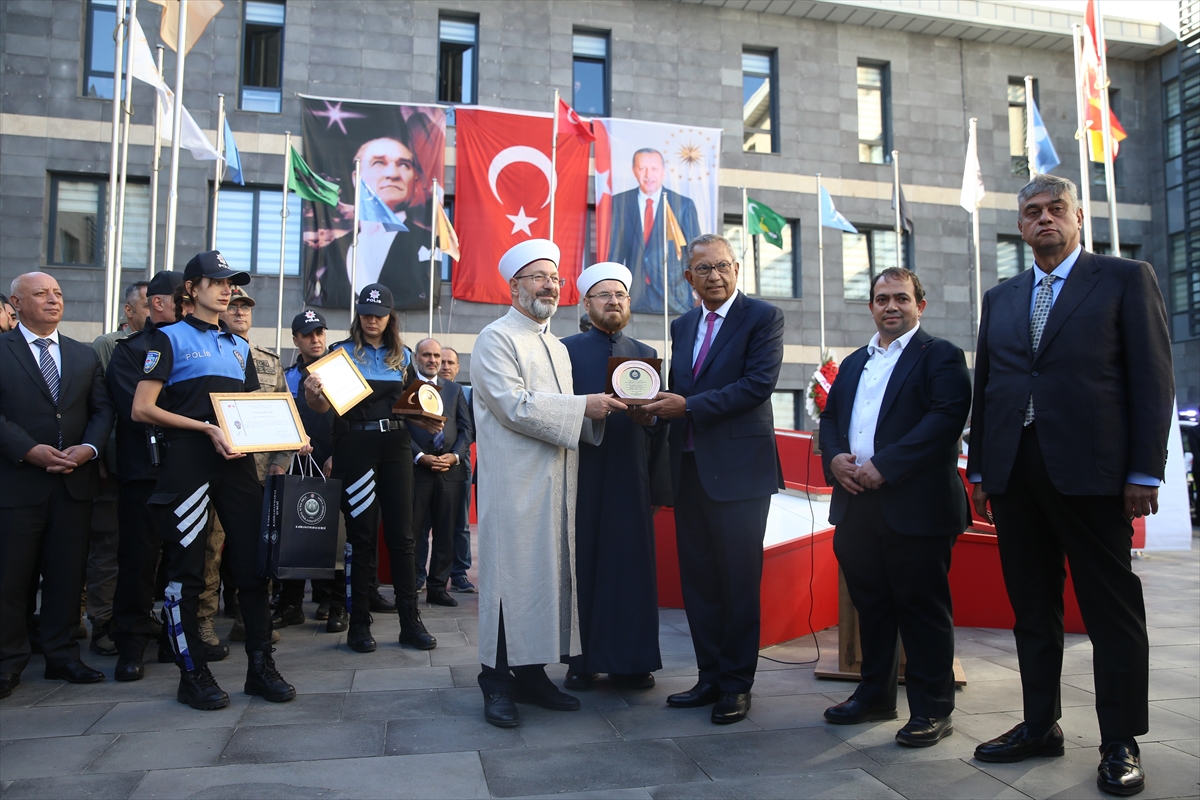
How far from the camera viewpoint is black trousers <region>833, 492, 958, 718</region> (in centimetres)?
357

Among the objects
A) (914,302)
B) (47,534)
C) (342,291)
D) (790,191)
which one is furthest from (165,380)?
(790,191)

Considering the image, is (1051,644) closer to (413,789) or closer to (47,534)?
(413,789)

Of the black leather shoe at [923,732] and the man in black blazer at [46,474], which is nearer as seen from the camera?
the black leather shoe at [923,732]

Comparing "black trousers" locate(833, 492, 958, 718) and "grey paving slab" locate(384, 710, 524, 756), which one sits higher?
"black trousers" locate(833, 492, 958, 718)

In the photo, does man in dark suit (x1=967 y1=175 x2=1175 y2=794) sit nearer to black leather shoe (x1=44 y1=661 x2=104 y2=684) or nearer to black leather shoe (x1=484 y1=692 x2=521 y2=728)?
black leather shoe (x1=484 y1=692 x2=521 y2=728)

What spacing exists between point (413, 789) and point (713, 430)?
79.1 inches

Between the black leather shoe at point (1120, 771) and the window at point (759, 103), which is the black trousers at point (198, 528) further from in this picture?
the window at point (759, 103)

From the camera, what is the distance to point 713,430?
403 centimetres

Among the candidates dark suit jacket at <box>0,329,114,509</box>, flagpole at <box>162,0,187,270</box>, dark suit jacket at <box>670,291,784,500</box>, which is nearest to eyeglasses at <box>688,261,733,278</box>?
dark suit jacket at <box>670,291,784,500</box>

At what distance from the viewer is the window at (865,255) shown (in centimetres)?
1830

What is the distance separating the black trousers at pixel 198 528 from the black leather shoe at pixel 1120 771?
352 centimetres

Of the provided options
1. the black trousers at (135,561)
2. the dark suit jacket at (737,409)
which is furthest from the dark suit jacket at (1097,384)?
the black trousers at (135,561)

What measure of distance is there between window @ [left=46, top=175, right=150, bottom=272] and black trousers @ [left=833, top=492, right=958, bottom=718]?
14564mm

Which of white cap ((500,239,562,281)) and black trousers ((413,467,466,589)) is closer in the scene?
white cap ((500,239,562,281))
